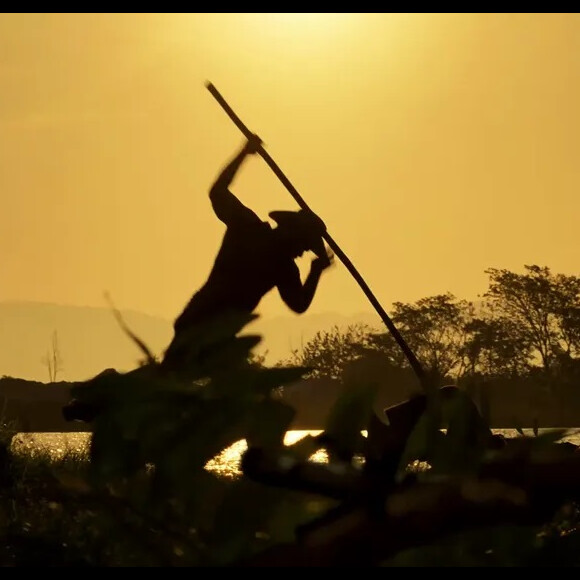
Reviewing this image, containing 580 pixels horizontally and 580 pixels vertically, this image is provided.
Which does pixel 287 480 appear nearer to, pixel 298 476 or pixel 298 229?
pixel 298 476

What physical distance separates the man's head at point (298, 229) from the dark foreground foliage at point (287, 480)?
546 centimetres

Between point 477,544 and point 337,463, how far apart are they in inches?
9.3

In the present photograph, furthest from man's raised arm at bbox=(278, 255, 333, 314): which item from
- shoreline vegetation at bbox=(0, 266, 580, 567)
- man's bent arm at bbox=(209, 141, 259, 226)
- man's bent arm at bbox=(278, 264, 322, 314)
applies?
shoreline vegetation at bbox=(0, 266, 580, 567)

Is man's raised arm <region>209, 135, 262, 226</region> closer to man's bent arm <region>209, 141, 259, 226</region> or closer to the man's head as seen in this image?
man's bent arm <region>209, 141, 259, 226</region>

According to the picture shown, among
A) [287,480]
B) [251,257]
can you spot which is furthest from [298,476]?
[251,257]

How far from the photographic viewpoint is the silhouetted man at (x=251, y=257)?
6.83 meters

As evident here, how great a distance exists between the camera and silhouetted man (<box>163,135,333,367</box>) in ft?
22.4

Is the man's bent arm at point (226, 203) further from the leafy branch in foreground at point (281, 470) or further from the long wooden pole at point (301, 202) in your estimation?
the leafy branch in foreground at point (281, 470)

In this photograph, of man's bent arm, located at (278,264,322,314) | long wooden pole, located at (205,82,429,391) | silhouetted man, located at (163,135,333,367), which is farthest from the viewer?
man's bent arm, located at (278,264,322,314)

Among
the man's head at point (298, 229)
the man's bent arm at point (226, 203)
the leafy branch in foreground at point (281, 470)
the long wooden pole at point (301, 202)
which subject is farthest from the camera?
the man's bent arm at point (226, 203)

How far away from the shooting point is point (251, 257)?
6.86 meters

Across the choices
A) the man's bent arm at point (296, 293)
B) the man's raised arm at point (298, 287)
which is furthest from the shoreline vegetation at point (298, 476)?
the man's bent arm at point (296, 293)

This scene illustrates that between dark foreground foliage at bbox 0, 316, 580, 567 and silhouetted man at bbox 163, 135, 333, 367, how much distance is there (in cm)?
487
